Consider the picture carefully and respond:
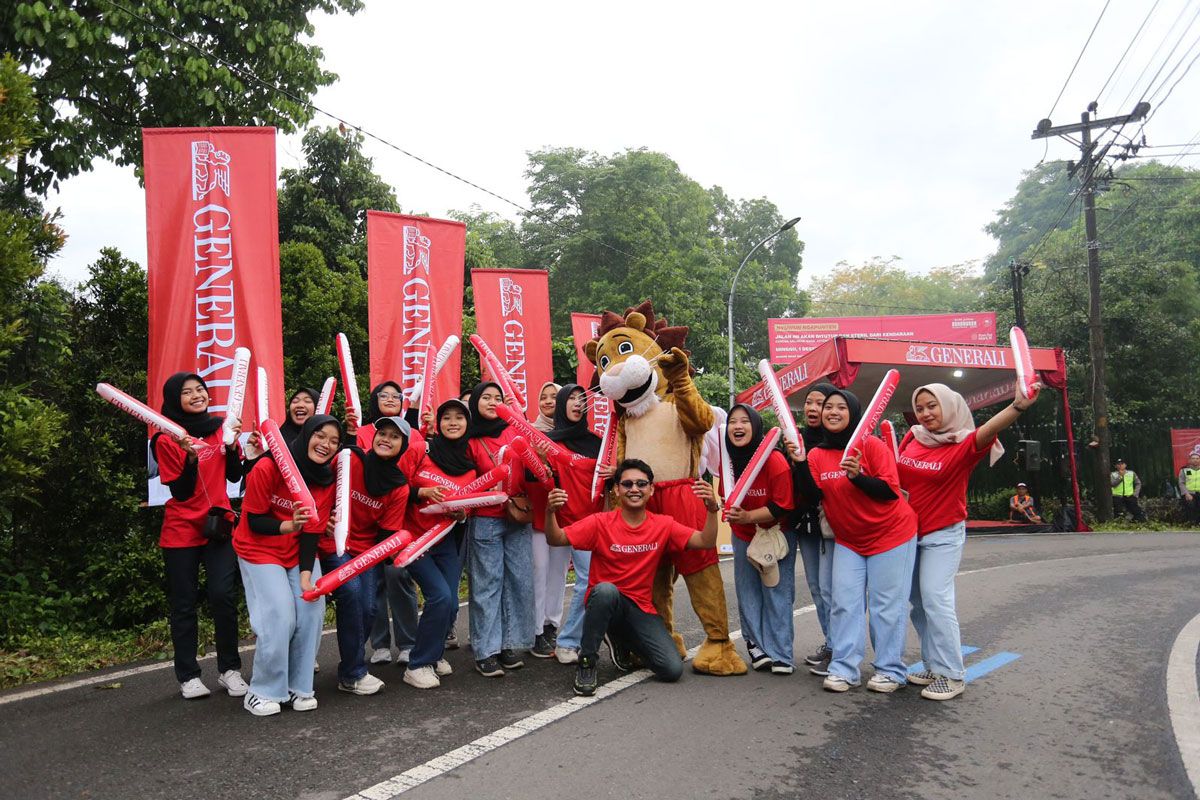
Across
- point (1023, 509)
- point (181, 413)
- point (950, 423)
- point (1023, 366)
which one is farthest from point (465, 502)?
point (1023, 509)

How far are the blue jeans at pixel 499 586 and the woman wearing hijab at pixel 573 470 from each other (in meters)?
0.26

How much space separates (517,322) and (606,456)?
6.28 m

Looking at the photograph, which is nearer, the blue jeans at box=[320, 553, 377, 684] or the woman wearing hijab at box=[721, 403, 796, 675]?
the blue jeans at box=[320, 553, 377, 684]

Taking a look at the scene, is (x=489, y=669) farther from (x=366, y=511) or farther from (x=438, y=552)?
(x=366, y=511)

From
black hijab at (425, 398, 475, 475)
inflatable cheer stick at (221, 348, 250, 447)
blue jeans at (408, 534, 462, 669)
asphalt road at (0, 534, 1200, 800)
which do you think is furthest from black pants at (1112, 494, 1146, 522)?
inflatable cheer stick at (221, 348, 250, 447)

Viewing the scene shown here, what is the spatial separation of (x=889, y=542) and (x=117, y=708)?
14.2 feet

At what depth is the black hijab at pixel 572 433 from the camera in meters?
5.98

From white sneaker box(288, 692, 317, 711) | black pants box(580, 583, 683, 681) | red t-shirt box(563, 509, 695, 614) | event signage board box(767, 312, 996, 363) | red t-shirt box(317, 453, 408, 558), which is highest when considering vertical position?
event signage board box(767, 312, 996, 363)

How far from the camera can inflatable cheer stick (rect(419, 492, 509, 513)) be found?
5.26 meters

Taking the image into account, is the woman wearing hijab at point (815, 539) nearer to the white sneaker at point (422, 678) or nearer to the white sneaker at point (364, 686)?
the white sneaker at point (422, 678)

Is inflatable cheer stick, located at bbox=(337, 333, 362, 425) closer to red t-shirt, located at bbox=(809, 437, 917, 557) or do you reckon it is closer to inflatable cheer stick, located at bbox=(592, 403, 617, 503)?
inflatable cheer stick, located at bbox=(592, 403, 617, 503)

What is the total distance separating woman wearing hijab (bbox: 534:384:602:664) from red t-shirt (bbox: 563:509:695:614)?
0.29 metres

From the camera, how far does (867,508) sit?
5035 millimetres

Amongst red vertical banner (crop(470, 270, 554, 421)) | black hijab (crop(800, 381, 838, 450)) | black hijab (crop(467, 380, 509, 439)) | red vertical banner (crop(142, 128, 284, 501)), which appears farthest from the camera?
Answer: red vertical banner (crop(470, 270, 554, 421))
